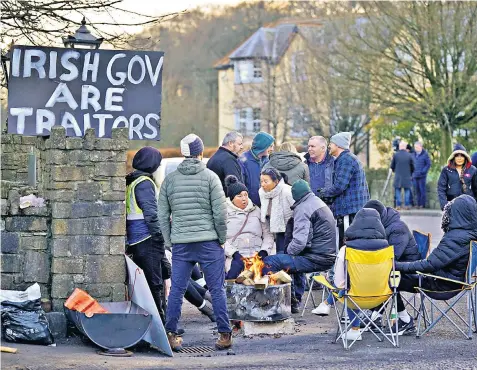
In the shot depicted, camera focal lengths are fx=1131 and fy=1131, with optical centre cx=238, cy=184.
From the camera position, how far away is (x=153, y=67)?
37.8ft

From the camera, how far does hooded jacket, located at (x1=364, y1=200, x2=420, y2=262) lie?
36.7ft

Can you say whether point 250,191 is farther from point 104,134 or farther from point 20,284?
point 20,284

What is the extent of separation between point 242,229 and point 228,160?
1.48 meters

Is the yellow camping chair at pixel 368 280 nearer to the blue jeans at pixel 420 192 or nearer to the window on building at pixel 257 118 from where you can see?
the blue jeans at pixel 420 192

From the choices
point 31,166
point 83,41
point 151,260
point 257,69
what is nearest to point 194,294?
point 151,260

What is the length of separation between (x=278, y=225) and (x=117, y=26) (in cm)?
337

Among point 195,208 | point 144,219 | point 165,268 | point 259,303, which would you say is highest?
point 195,208

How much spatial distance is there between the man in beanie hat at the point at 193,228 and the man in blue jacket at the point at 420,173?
2159 centimetres

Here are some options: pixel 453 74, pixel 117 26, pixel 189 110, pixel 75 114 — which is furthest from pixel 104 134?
pixel 189 110

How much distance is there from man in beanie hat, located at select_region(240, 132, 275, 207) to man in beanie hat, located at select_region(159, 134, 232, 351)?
3.47m

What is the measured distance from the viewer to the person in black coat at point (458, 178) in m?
16.4

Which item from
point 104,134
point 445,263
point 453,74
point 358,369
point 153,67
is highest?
point 453,74

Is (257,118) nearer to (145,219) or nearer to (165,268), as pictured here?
(165,268)

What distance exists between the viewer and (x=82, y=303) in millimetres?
10594
